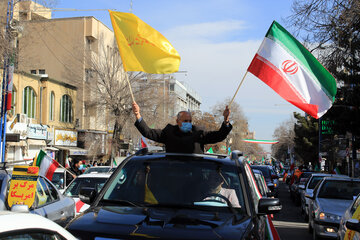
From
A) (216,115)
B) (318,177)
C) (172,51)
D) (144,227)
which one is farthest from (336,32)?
(216,115)

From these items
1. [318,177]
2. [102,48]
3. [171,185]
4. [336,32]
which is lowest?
[318,177]

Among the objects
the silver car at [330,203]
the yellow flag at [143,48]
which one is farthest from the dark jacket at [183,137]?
the silver car at [330,203]

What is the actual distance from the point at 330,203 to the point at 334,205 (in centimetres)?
21

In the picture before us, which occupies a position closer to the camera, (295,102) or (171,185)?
(171,185)

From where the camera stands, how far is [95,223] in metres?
4.04

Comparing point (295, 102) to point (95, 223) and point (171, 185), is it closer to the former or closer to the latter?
point (171, 185)

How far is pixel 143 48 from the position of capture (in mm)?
8438

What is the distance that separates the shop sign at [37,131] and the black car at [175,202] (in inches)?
1142

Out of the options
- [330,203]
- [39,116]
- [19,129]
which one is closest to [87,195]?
[330,203]

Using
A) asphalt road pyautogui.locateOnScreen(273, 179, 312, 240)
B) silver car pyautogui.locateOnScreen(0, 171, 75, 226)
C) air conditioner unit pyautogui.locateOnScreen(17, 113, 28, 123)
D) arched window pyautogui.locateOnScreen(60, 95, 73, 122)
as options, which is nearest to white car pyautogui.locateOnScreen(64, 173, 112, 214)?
silver car pyautogui.locateOnScreen(0, 171, 75, 226)

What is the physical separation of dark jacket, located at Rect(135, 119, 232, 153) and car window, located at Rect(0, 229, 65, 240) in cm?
314

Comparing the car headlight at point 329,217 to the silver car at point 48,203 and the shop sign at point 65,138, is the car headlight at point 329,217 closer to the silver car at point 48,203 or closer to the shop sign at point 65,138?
the silver car at point 48,203

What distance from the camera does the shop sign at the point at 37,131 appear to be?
32812 mm

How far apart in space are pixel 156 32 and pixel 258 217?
4.63m
